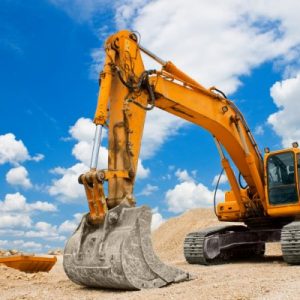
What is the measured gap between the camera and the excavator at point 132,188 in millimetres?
7164

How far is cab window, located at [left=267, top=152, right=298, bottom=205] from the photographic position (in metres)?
10.9

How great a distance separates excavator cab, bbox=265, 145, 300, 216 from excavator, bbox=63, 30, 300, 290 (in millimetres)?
22

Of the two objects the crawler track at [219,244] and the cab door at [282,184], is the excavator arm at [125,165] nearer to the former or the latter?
the cab door at [282,184]

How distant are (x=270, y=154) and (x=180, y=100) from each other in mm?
2922

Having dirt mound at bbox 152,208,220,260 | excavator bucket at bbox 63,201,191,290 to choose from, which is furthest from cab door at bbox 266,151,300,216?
dirt mound at bbox 152,208,220,260

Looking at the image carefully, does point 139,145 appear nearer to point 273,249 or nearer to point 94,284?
point 94,284

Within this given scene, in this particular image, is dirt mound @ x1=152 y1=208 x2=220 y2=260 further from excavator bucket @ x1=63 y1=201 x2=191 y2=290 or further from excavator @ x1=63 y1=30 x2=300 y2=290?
excavator bucket @ x1=63 y1=201 x2=191 y2=290

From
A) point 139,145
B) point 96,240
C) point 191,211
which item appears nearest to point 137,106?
point 139,145

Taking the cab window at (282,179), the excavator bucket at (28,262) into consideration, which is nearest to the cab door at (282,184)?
the cab window at (282,179)

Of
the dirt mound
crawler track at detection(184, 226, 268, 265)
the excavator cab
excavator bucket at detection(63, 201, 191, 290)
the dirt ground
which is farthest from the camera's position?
the dirt mound

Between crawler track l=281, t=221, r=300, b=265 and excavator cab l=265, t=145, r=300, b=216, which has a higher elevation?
excavator cab l=265, t=145, r=300, b=216

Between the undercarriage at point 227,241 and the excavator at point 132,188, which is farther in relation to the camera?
the undercarriage at point 227,241

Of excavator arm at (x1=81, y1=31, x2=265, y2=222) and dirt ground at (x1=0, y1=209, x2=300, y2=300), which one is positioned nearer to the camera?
dirt ground at (x1=0, y1=209, x2=300, y2=300)

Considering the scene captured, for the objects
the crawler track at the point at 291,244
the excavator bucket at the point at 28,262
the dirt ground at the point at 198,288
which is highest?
the crawler track at the point at 291,244
